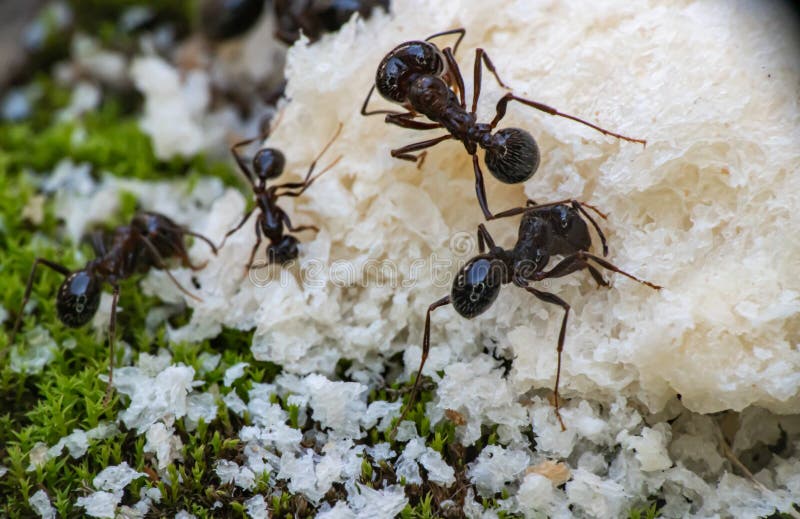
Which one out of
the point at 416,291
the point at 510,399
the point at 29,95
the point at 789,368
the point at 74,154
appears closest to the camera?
the point at 789,368

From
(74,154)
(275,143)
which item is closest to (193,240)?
(275,143)

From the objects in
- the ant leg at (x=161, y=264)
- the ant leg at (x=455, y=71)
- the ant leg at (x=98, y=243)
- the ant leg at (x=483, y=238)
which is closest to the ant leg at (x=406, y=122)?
the ant leg at (x=455, y=71)

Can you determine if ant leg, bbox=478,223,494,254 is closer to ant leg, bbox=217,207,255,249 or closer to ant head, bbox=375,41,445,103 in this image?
ant head, bbox=375,41,445,103

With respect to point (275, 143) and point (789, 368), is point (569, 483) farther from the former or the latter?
point (275, 143)

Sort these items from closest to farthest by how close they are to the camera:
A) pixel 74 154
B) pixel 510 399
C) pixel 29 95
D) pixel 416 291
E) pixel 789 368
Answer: pixel 789 368
pixel 510 399
pixel 416 291
pixel 74 154
pixel 29 95

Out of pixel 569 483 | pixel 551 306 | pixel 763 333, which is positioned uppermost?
pixel 763 333

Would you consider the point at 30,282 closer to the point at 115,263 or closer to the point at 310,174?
the point at 115,263

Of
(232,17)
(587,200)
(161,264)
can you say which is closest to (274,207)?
(161,264)

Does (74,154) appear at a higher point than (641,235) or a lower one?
lower
